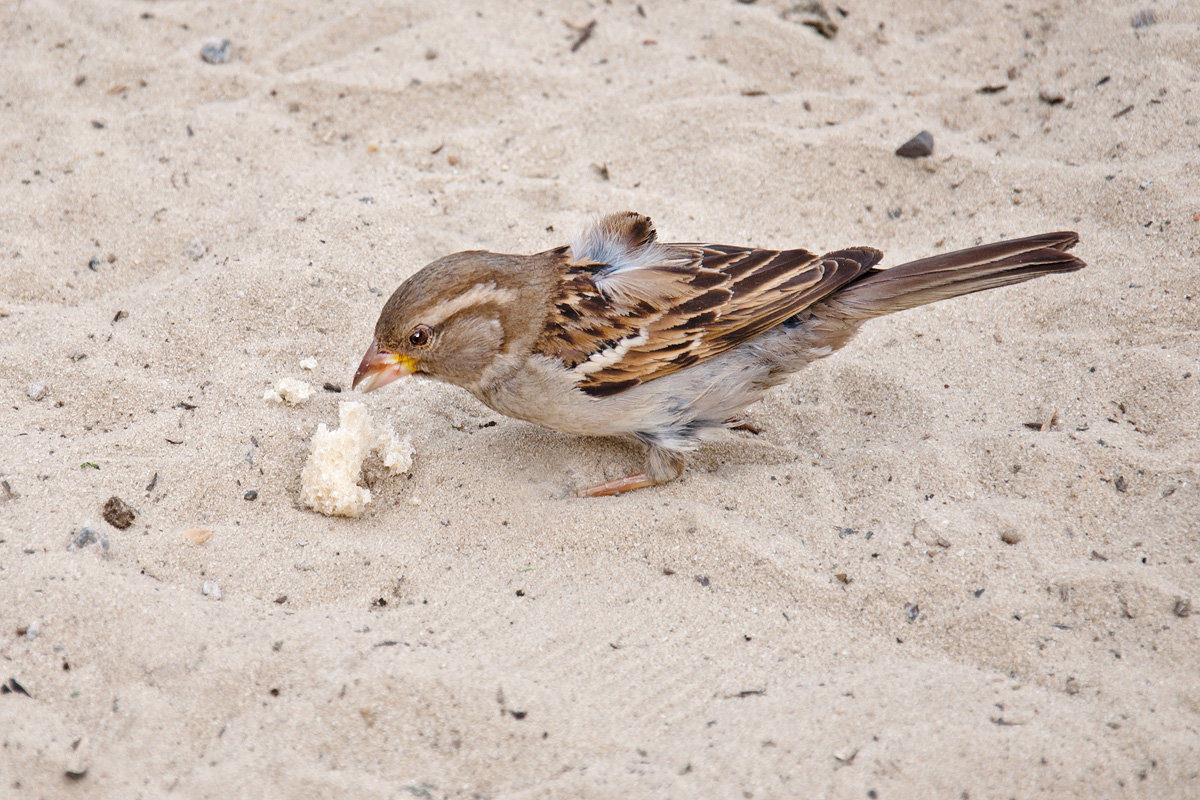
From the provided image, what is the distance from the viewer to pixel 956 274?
4398mm

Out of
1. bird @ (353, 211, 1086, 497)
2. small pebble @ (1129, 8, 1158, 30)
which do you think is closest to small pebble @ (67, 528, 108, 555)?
bird @ (353, 211, 1086, 497)

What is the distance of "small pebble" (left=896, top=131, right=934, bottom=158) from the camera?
19.9 feet

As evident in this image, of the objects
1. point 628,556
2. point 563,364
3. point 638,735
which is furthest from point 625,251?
point 638,735

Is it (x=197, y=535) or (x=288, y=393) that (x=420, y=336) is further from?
(x=197, y=535)

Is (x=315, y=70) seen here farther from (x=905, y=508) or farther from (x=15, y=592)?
(x=905, y=508)

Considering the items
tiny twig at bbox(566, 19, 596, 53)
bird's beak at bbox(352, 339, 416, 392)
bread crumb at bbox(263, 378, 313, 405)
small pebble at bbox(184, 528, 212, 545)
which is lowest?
small pebble at bbox(184, 528, 212, 545)

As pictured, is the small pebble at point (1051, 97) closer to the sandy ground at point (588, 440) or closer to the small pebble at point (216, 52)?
the sandy ground at point (588, 440)

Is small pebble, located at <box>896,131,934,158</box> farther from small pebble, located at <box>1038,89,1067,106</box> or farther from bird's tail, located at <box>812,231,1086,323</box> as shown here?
bird's tail, located at <box>812,231,1086,323</box>

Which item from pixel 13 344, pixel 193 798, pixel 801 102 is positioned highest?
pixel 801 102

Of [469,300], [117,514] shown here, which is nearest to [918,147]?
[469,300]

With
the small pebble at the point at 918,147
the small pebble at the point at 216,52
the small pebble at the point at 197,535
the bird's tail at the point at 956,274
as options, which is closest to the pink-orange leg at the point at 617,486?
the bird's tail at the point at 956,274

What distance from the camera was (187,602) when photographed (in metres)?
3.55

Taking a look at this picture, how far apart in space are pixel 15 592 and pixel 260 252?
7.95 feet

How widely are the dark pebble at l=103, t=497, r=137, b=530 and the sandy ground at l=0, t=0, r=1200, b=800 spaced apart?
5 cm
